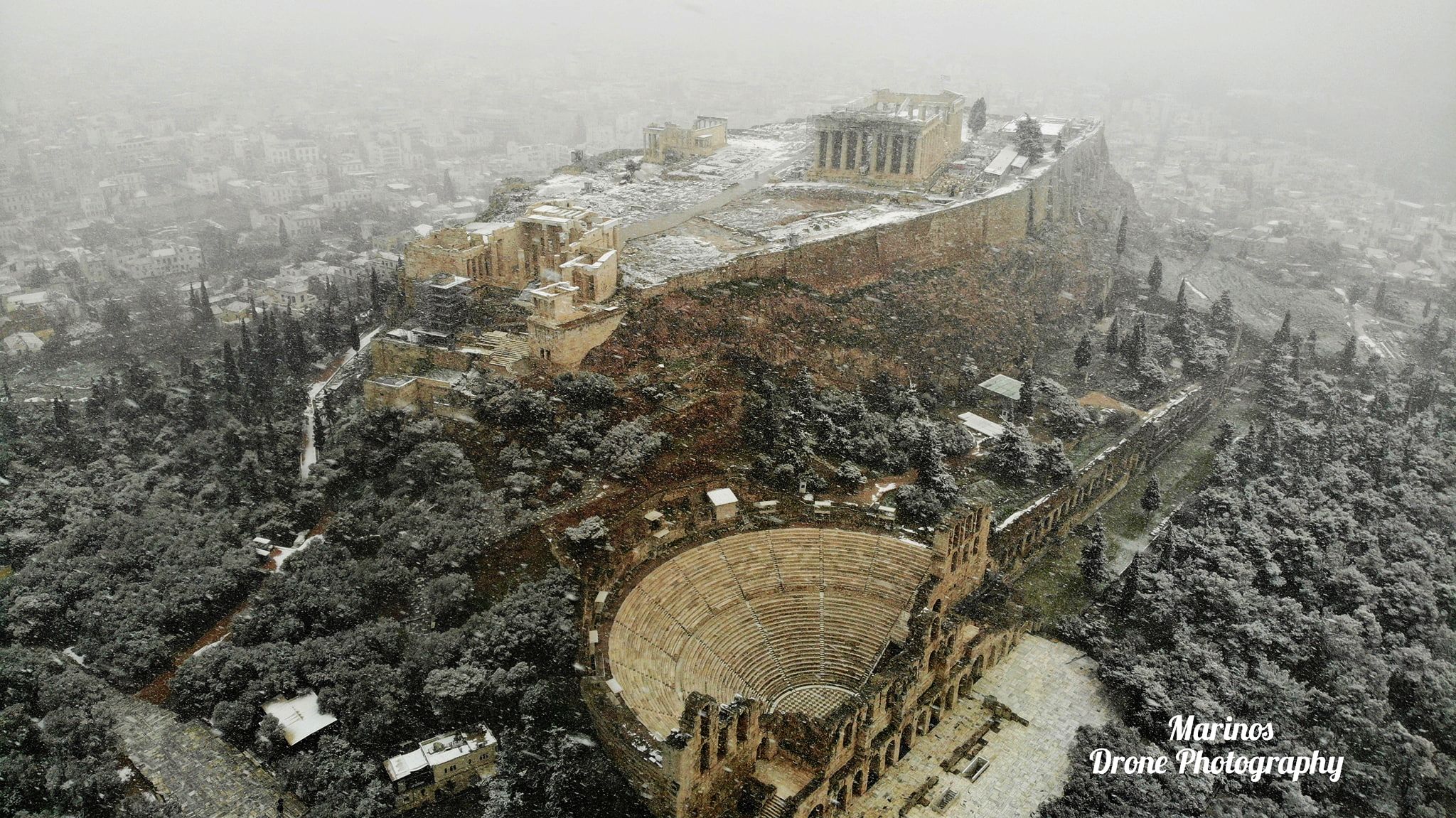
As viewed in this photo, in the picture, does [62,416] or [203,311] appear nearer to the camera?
[62,416]

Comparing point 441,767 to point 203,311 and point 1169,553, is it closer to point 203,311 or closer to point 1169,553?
point 1169,553

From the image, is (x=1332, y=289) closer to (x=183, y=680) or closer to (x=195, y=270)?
(x=183, y=680)

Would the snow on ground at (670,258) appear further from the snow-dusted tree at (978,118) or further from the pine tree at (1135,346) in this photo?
the snow-dusted tree at (978,118)

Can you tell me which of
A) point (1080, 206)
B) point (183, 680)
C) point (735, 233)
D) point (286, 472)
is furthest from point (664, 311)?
point (1080, 206)

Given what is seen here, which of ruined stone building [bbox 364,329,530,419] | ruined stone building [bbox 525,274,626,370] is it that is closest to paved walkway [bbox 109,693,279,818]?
ruined stone building [bbox 364,329,530,419]

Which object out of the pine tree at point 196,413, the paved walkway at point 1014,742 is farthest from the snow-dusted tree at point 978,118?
the pine tree at point 196,413

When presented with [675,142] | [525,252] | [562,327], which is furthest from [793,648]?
[675,142]
